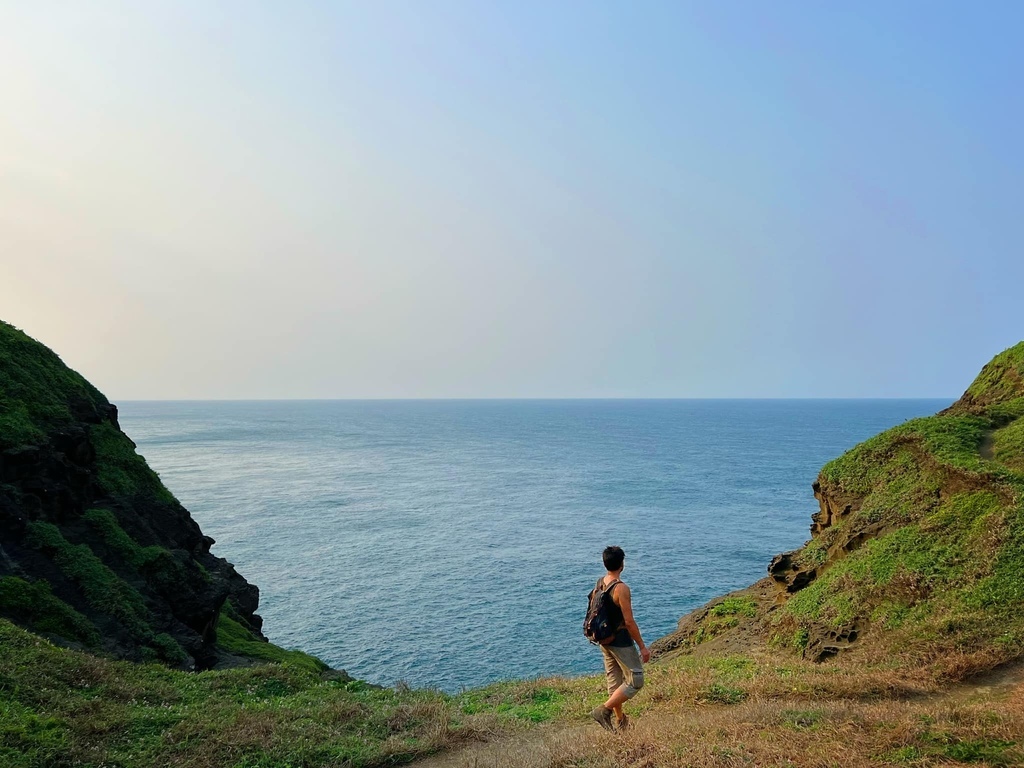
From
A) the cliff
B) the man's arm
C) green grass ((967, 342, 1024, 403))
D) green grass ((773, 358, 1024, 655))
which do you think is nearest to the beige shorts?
the man's arm

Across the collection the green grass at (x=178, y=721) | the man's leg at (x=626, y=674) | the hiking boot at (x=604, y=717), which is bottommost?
the green grass at (x=178, y=721)

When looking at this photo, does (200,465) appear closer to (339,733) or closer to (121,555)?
(121,555)

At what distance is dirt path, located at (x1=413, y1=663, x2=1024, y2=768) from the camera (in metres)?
10.9

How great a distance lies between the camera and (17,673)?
45.1 ft

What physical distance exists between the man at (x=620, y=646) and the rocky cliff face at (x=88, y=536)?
16451 millimetres

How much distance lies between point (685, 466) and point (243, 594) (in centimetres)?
10520

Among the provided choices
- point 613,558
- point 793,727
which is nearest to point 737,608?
point 793,727

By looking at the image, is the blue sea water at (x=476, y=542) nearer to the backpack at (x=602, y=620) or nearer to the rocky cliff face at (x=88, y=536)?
the rocky cliff face at (x=88, y=536)

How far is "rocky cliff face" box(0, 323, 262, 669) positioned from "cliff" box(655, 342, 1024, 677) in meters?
20.1

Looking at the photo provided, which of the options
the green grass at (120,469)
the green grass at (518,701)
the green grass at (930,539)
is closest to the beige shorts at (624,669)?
the green grass at (518,701)

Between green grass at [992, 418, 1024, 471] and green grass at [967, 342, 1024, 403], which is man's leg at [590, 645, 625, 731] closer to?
green grass at [992, 418, 1024, 471]

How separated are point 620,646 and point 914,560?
14223mm

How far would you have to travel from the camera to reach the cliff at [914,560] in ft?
56.6

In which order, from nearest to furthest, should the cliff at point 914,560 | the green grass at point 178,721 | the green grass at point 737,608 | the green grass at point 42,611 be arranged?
the green grass at point 178,721, the cliff at point 914,560, the green grass at point 42,611, the green grass at point 737,608
